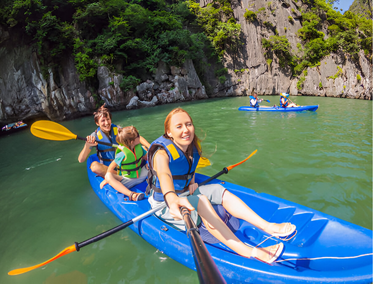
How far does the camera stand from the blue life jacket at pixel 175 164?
1864 mm

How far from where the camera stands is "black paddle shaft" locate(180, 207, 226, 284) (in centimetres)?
90

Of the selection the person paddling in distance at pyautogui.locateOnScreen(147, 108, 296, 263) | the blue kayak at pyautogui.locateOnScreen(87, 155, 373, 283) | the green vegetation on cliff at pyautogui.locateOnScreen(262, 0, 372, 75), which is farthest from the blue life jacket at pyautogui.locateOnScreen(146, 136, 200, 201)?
the green vegetation on cliff at pyautogui.locateOnScreen(262, 0, 372, 75)

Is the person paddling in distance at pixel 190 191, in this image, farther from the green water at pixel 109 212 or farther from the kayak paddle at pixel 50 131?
the kayak paddle at pixel 50 131

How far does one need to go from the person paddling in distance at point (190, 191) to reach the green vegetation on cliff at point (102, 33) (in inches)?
535

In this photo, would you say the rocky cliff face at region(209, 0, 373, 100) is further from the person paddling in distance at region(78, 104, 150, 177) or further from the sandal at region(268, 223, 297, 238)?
the sandal at region(268, 223, 297, 238)

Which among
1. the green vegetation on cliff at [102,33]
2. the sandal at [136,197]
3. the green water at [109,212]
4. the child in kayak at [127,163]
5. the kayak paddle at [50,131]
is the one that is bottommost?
the green water at [109,212]

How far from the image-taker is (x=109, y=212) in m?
2.94

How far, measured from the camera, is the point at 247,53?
21781mm

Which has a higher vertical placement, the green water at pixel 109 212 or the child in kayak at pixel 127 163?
the child in kayak at pixel 127 163

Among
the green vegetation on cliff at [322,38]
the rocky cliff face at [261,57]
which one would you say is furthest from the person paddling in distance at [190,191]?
the rocky cliff face at [261,57]

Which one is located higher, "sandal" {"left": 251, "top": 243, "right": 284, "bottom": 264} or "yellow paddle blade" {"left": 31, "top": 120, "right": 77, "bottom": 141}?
"yellow paddle blade" {"left": 31, "top": 120, "right": 77, "bottom": 141}

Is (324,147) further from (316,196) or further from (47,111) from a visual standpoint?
(47,111)

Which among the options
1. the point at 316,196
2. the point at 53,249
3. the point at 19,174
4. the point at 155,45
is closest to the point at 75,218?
the point at 53,249

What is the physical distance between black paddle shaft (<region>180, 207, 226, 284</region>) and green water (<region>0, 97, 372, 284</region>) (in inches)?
35.8
